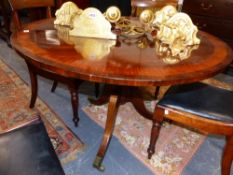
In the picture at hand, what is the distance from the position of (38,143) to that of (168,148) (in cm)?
105

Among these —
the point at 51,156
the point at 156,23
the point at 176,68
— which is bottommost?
the point at 51,156

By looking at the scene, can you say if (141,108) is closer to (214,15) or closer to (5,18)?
(214,15)

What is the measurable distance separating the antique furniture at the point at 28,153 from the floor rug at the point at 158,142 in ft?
2.69

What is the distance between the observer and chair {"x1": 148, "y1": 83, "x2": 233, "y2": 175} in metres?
1.22

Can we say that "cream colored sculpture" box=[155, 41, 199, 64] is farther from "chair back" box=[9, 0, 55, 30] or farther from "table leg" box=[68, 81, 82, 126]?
"chair back" box=[9, 0, 55, 30]

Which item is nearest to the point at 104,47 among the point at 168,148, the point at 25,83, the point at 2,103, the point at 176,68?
the point at 176,68

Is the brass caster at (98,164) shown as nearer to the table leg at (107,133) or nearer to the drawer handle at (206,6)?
the table leg at (107,133)

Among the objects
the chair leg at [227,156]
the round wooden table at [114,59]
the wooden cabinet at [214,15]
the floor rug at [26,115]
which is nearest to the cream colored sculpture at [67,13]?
the round wooden table at [114,59]

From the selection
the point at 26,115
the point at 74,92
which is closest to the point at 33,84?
the point at 26,115

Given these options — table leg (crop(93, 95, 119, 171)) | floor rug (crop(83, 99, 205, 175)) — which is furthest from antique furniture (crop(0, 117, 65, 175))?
floor rug (crop(83, 99, 205, 175))

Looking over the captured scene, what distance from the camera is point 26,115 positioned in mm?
1920

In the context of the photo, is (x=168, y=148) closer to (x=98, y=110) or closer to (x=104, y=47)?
Result: (x=98, y=110)

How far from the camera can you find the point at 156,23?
1.42m

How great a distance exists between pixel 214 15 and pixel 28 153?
2.61m
